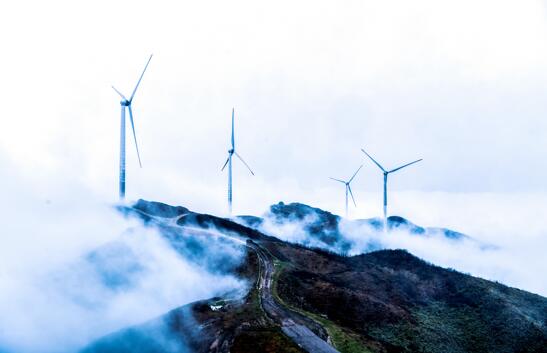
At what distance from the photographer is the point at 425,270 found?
117 m

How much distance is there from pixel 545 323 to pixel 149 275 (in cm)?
8318

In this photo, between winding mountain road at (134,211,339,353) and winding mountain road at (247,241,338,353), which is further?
winding mountain road at (134,211,339,353)

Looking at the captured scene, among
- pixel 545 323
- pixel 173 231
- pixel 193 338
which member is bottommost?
pixel 545 323

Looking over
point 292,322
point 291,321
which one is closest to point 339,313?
point 291,321

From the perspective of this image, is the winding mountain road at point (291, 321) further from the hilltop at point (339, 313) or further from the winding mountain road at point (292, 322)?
the hilltop at point (339, 313)

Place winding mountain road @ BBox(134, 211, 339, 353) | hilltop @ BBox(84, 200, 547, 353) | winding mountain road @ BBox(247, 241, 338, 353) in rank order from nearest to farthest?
winding mountain road @ BBox(247, 241, 338, 353) → winding mountain road @ BBox(134, 211, 339, 353) → hilltop @ BBox(84, 200, 547, 353)

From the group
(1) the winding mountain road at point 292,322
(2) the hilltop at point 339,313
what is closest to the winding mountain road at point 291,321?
(1) the winding mountain road at point 292,322

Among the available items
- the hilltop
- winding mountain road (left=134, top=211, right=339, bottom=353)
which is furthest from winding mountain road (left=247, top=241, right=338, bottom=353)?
the hilltop

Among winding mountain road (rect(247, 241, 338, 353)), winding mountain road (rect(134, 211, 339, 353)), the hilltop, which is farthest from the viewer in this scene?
the hilltop

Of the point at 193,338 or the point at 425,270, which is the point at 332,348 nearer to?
the point at 193,338

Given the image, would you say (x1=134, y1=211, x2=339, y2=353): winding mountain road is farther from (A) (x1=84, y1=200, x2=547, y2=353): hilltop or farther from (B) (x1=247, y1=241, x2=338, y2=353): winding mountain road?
(A) (x1=84, y1=200, x2=547, y2=353): hilltop

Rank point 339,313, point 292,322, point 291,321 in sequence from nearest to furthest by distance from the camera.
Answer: point 292,322 < point 291,321 < point 339,313

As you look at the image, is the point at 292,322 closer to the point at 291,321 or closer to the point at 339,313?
the point at 291,321

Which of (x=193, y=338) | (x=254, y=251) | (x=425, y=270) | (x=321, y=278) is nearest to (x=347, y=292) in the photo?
(x=321, y=278)
